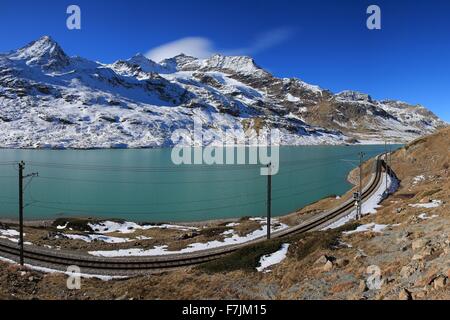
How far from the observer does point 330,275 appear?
76.1ft

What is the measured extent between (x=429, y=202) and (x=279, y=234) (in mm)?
19092

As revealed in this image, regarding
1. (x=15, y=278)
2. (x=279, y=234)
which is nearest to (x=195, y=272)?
(x=15, y=278)

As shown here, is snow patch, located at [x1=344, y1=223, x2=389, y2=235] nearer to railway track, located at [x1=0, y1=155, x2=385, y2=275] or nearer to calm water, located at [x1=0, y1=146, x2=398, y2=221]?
railway track, located at [x1=0, y1=155, x2=385, y2=275]

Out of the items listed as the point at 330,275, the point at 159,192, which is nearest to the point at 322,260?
the point at 330,275

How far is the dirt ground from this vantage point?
1883 centimetres

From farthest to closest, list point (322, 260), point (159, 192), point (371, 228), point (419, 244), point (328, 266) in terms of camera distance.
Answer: point (159, 192) → point (371, 228) → point (322, 260) → point (328, 266) → point (419, 244)

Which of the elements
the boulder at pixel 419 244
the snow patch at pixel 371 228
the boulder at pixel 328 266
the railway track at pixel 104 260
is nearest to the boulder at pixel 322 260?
the boulder at pixel 328 266

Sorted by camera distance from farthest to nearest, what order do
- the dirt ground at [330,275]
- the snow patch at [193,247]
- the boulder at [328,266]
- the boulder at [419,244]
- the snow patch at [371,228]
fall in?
the snow patch at [193,247], the snow patch at [371,228], the boulder at [328,266], the boulder at [419,244], the dirt ground at [330,275]

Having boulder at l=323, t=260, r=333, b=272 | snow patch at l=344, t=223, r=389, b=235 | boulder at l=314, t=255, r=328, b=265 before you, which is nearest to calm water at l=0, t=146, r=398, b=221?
snow patch at l=344, t=223, r=389, b=235

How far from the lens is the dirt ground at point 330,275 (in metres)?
18.8

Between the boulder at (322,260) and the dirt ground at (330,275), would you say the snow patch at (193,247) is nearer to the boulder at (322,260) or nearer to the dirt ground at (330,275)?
the dirt ground at (330,275)

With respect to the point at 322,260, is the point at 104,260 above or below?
below

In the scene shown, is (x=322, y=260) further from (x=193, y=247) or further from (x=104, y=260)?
(x=104, y=260)

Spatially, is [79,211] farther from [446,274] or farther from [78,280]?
[446,274]
